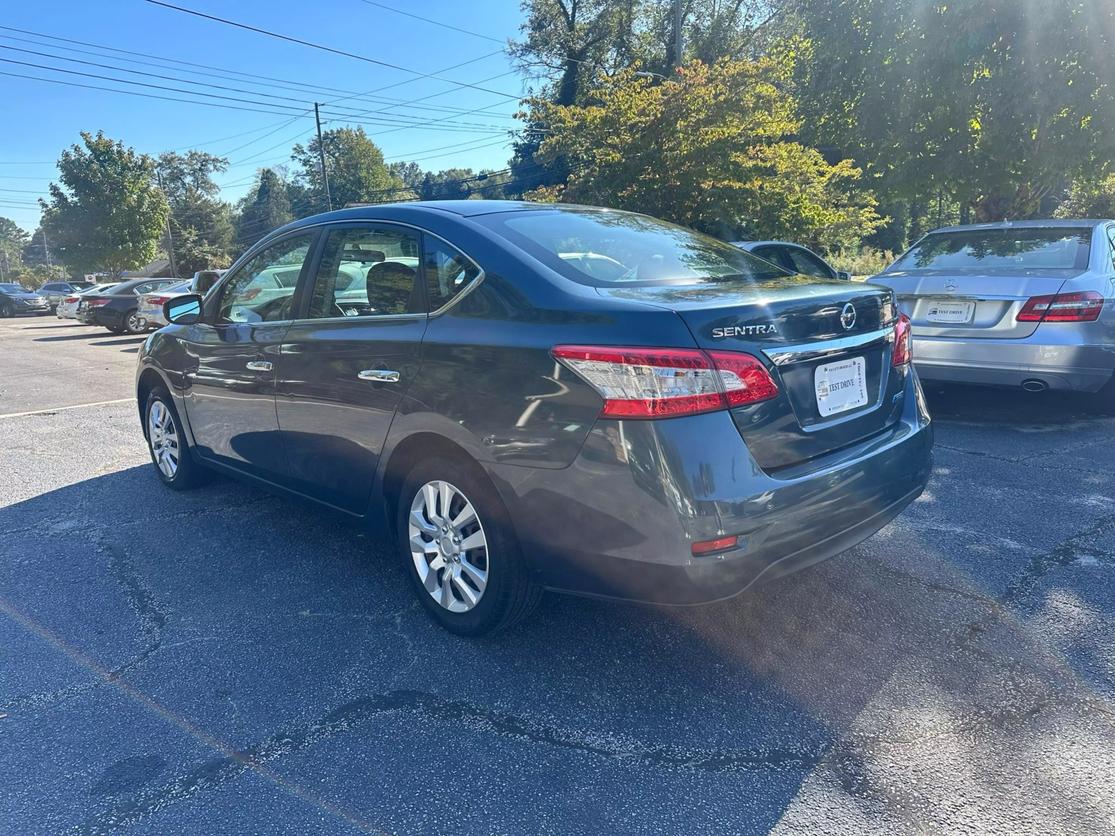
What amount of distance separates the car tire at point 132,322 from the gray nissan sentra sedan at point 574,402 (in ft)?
54.0

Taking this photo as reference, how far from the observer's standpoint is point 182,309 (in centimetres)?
451

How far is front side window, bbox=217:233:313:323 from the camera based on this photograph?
12.2 feet

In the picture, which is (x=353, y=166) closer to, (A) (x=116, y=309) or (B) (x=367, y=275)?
(A) (x=116, y=309)

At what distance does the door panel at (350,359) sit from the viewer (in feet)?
9.93

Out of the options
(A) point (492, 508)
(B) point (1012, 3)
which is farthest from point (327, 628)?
(B) point (1012, 3)

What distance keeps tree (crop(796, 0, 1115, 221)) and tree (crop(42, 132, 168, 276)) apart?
34.4 m

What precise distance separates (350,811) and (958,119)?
12.2 m

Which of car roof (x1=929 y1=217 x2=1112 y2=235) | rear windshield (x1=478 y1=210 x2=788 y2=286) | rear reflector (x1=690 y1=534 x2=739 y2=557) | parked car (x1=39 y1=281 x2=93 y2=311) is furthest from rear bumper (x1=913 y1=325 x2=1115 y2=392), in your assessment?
parked car (x1=39 y1=281 x2=93 y2=311)

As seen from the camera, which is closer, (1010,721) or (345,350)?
(1010,721)

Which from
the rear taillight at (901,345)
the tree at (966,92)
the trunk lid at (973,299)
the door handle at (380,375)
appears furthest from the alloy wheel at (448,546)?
the tree at (966,92)

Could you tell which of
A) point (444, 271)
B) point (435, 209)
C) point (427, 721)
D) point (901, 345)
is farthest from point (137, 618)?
point (901, 345)

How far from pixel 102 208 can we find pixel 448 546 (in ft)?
134

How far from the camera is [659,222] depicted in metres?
3.84

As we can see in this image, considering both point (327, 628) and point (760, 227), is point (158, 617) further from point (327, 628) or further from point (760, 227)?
point (760, 227)
